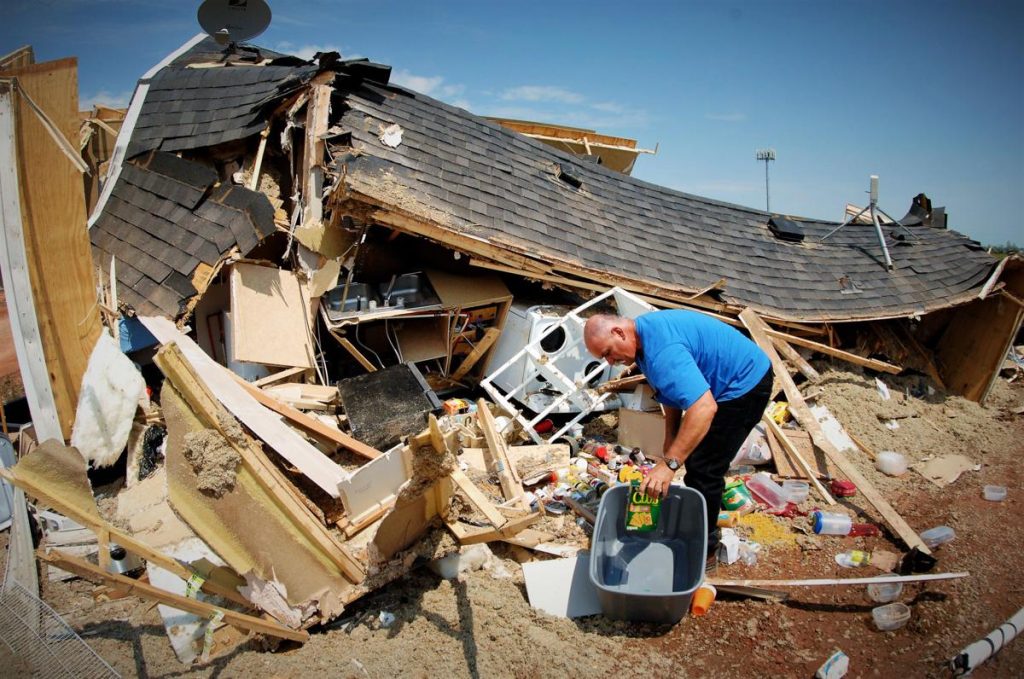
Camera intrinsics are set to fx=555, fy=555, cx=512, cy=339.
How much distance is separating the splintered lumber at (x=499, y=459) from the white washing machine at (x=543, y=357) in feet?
2.41

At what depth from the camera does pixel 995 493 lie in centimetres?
518

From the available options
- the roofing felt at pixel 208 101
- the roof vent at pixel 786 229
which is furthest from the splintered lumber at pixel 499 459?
the roof vent at pixel 786 229

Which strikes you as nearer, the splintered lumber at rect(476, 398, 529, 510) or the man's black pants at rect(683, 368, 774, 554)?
the man's black pants at rect(683, 368, 774, 554)

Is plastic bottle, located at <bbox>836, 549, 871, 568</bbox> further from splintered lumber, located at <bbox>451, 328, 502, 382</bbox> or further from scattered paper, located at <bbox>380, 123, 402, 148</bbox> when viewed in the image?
scattered paper, located at <bbox>380, 123, 402, 148</bbox>

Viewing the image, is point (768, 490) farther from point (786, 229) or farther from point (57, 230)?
point (57, 230)

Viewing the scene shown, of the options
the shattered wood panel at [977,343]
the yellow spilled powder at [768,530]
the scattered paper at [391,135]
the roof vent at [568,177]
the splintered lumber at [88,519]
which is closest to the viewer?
the splintered lumber at [88,519]

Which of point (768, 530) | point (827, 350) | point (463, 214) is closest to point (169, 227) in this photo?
point (463, 214)

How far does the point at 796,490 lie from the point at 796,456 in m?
0.44

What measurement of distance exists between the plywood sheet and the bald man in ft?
11.6

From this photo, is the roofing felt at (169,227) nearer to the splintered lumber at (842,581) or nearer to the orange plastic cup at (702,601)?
the orange plastic cup at (702,601)

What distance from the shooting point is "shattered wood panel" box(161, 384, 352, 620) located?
309 cm

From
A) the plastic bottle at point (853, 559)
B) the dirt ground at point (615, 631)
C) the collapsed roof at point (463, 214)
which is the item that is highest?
the collapsed roof at point (463, 214)

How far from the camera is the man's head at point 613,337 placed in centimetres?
305

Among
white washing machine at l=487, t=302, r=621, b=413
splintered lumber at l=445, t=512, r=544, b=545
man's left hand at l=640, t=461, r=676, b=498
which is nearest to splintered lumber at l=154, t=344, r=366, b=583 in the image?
splintered lumber at l=445, t=512, r=544, b=545
